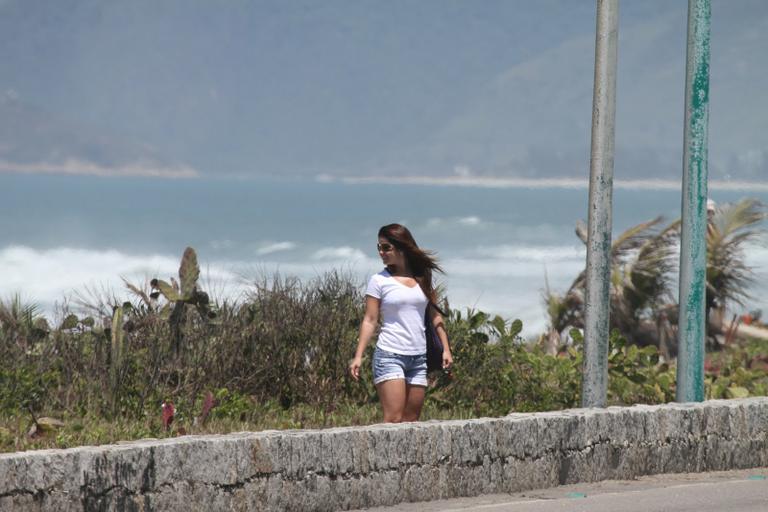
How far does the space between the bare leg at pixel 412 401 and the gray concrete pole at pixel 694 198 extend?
296 centimetres

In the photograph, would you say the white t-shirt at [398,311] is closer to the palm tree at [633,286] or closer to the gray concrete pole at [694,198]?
the gray concrete pole at [694,198]

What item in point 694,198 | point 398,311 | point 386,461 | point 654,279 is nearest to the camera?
point 386,461

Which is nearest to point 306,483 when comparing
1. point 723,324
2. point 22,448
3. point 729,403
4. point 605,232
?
point 22,448

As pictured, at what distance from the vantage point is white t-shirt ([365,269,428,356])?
9.95 metres

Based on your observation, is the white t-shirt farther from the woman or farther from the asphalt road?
the asphalt road

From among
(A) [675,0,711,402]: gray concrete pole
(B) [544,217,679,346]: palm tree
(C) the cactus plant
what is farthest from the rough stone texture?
(B) [544,217,679,346]: palm tree

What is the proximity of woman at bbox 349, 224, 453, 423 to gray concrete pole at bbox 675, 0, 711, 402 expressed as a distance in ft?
9.78

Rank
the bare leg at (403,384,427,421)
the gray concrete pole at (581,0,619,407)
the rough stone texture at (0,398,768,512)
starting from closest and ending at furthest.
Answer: the rough stone texture at (0,398,768,512) → the bare leg at (403,384,427,421) → the gray concrete pole at (581,0,619,407)

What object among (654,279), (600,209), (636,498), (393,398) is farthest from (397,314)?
(654,279)

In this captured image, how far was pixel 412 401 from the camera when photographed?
10109mm

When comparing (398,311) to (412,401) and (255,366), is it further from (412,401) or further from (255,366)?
(255,366)

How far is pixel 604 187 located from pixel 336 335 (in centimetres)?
374

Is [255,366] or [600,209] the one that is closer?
[600,209]

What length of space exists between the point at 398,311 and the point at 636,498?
226 centimetres
